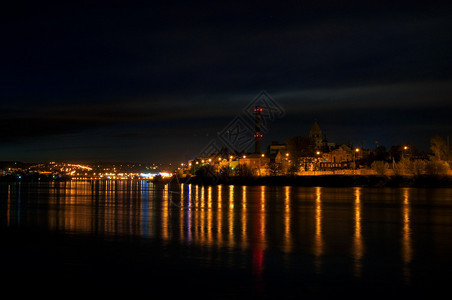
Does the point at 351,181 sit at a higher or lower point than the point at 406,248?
higher

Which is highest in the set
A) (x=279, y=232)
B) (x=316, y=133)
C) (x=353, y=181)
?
(x=316, y=133)

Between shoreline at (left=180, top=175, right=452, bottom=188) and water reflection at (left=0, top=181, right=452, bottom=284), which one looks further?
shoreline at (left=180, top=175, right=452, bottom=188)

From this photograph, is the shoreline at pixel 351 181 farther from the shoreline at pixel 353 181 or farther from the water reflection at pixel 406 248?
the water reflection at pixel 406 248

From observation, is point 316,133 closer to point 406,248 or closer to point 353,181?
point 353,181

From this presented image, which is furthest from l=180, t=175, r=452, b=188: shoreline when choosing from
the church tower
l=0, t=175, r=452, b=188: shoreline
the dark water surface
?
the dark water surface

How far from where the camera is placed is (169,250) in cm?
1997

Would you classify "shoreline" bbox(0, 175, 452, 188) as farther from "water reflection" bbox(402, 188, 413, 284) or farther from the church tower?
"water reflection" bbox(402, 188, 413, 284)

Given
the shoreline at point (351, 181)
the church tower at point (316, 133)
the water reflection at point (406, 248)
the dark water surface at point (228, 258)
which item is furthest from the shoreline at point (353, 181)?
the dark water surface at point (228, 258)

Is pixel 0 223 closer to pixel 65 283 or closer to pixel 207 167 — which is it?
pixel 65 283

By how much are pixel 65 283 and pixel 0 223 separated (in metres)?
19.0

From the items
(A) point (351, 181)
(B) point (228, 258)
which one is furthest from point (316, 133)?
(B) point (228, 258)

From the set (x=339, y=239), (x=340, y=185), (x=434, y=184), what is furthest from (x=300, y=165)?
(x=339, y=239)

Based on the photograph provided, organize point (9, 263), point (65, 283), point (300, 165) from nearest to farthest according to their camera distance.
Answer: point (65, 283) < point (9, 263) < point (300, 165)

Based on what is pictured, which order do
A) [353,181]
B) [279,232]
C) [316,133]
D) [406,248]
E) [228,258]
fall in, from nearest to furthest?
1. [228,258]
2. [406,248]
3. [279,232]
4. [353,181]
5. [316,133]
